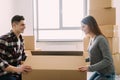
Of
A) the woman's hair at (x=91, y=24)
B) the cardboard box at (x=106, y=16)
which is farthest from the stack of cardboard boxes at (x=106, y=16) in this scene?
the woman's hair at (x=91, y=24)

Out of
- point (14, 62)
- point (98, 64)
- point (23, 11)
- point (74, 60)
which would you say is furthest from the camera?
point (23, 11)

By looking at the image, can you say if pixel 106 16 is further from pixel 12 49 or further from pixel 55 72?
pixel 55 72

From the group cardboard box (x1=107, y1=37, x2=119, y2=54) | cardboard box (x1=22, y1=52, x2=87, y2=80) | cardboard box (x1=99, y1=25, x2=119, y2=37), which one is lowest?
cardboard box (x1=107, y1=37, x2=119, y2=54)

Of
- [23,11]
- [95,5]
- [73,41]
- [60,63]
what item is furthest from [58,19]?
[60,63]

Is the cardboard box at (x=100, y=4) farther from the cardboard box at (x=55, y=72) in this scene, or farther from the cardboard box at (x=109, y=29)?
the cardboard box at (x=55, y=72)

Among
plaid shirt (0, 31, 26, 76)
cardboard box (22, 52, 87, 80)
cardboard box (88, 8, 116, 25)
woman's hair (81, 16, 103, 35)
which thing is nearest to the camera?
cardboard box (22, 52, 87, 80)

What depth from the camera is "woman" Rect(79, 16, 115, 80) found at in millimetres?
1679

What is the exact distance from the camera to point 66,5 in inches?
227

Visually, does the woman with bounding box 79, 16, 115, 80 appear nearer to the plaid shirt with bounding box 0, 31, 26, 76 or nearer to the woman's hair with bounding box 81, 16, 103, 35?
the woman's hair with bounding box 81, 16, 103, 35

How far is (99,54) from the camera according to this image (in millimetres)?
1769

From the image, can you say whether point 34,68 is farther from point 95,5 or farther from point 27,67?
point 95,5

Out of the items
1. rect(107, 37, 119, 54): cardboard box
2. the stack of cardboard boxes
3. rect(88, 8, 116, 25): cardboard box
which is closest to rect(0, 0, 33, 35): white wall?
the stack of cardboard boxes

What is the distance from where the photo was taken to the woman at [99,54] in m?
1.68

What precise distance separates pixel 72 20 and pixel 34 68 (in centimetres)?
460
